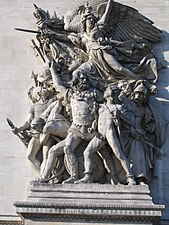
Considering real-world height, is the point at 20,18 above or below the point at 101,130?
above

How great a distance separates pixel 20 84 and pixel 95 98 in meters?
1.66

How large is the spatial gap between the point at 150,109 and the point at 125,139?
2.66ft

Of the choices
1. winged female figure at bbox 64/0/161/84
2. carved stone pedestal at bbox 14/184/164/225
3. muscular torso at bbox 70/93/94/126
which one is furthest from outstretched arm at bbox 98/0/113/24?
carved stone pedestal at bbox 14/184/164/225

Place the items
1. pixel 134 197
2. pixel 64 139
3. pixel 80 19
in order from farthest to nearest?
pixel 80 19
pixel 64 139
pixel 134 197

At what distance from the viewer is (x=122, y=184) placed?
39.4 ft

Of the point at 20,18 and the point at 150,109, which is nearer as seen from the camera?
the point at 150,109

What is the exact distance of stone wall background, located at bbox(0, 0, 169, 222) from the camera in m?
12.4

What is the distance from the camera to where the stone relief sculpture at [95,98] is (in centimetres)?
1216

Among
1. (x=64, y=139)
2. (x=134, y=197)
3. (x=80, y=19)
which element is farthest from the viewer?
(x=80, y=19)

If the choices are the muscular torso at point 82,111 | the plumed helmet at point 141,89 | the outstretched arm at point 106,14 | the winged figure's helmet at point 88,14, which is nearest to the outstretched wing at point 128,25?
the outstretched arm at point 106,14

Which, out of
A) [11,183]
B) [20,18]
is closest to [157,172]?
[11,183]

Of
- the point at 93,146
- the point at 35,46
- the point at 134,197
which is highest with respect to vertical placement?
the point at 35,46

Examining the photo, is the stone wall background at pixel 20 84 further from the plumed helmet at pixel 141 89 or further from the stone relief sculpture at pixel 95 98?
the plumed helmet at pixel 141 89

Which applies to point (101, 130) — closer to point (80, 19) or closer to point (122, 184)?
point (122, 184)
